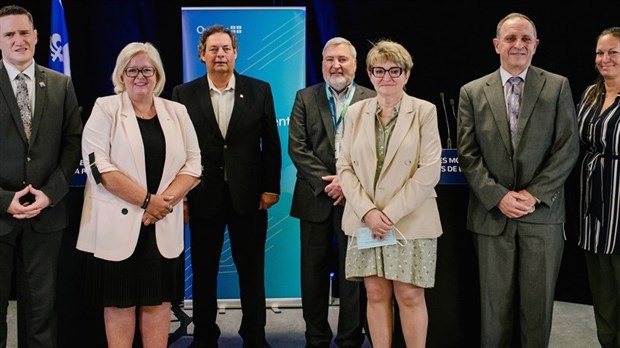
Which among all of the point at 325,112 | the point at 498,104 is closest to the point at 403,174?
the point at 498,104

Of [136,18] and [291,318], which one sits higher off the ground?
[136,18]

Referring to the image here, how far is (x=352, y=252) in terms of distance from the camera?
10.9 feet

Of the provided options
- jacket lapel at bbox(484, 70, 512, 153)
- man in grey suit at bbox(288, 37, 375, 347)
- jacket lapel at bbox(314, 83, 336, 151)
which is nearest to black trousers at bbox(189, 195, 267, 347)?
man in grey suit at bbox(288, 37, 375, 347)

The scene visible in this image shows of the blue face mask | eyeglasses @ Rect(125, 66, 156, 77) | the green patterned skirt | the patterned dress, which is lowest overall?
the green patterned skirt

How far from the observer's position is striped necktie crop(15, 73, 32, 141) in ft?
10.7

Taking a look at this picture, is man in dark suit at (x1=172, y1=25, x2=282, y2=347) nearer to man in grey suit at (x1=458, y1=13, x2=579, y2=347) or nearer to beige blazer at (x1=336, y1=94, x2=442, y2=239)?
beige blazer at (x1=336, y1=94, x2=442, y2=239)

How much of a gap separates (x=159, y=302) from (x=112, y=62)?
114 inches

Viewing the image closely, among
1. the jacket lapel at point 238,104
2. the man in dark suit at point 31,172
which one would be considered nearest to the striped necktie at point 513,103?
the jacket lapel at point 238,104

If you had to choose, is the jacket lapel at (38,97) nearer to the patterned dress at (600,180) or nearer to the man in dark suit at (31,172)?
the man in dark suit at (31,172)

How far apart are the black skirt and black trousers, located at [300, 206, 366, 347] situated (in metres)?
0.93

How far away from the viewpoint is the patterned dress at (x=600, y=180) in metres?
3.42

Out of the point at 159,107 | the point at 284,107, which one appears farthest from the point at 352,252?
the point at 284,107

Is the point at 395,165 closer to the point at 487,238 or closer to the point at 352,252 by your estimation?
the point at 352,252

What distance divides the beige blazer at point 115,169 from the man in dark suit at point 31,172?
229 millimetres
